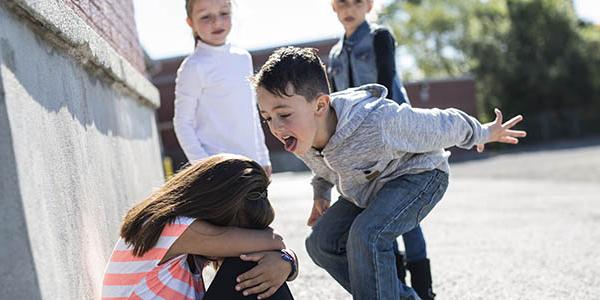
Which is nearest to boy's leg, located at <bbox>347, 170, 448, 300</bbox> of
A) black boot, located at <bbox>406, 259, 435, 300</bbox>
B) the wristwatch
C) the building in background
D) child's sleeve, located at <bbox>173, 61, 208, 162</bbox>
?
the wristwatch

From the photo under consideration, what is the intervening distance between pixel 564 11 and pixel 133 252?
39.1m

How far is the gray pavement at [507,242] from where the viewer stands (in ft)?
16.0

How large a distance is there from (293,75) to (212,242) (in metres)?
0.79

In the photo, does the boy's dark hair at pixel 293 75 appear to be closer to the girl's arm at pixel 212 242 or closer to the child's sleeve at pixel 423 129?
the child's sleeve at pixel 423 129

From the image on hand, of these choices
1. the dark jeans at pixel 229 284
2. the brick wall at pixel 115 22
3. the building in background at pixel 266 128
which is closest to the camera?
the dark jeans at pixel 229 284

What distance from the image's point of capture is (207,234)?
2.97m

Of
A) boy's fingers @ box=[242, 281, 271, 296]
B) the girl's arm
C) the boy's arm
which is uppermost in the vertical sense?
the boy's arm

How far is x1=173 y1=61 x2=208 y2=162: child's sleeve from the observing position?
4488 mm

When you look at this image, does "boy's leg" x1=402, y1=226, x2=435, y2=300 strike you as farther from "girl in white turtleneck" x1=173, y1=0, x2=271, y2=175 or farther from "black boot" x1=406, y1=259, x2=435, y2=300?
"girl in white turtleneck" x1=173, y1=0, x2=271, y2=175

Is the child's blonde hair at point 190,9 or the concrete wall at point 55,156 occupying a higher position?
the child's blonde hair at point 190,9

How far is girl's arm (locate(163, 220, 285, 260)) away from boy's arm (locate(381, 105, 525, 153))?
0.77 m

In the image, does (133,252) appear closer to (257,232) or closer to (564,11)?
(257,232)

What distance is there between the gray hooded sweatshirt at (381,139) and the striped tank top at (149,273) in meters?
0.82

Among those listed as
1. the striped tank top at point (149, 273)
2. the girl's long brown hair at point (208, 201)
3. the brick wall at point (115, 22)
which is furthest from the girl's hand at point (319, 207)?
the brick wall at point (115, 22)
